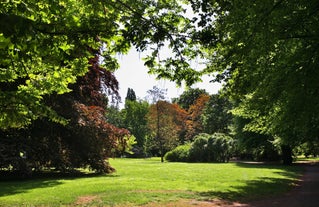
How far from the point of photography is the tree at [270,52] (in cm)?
923

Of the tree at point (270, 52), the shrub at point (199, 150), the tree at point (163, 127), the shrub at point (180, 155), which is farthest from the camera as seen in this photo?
the tree at point (163, 127)

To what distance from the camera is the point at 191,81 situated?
758cm

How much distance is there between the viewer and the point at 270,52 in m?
12.3

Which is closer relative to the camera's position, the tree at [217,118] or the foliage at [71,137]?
the foliage at [71,137]

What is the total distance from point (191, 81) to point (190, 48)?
2.83ft

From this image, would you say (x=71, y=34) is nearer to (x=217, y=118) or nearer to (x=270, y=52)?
(x=270, y=52)

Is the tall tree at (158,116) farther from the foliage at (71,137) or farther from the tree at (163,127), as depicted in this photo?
the foliage at (71,137)

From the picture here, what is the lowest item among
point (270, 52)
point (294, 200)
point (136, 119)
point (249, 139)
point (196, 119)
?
point (294, 200)

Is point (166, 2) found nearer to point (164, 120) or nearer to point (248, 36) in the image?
point (248, 36)

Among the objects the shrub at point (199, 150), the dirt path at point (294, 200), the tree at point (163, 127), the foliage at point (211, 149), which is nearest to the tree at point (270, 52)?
the dirt path at point (294, 200)

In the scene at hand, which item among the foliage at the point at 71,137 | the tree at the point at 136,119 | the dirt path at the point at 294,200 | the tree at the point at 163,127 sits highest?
the tree at the point at 136,119

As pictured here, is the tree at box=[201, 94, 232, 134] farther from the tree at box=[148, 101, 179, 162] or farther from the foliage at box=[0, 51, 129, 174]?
the foliage at box=[0, 51, 129, 174]

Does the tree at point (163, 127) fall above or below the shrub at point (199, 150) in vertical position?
above

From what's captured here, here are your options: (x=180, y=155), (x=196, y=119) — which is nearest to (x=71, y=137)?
(x=180, y=155)
